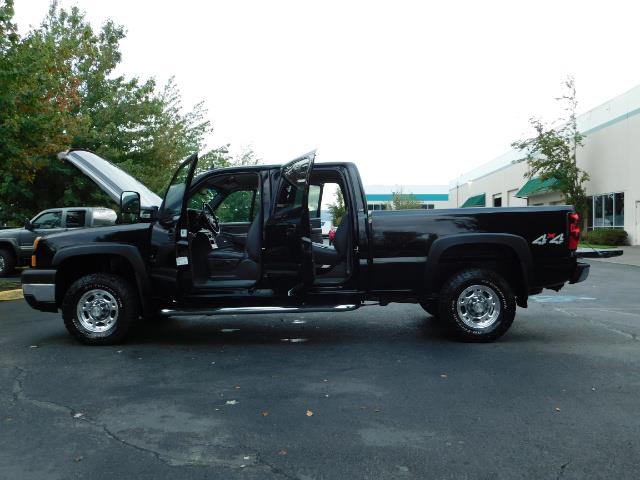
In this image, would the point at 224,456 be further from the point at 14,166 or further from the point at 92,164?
the point at 14,166

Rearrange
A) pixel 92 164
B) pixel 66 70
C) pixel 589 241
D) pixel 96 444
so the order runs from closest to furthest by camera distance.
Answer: pixel 96 444, pixel 92 164, pixel 66 70, pixel 589 241

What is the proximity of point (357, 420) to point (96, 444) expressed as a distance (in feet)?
5.58

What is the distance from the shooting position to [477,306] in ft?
20.4

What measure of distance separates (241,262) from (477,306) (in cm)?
266

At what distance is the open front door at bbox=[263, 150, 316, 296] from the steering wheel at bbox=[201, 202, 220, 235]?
1115mm

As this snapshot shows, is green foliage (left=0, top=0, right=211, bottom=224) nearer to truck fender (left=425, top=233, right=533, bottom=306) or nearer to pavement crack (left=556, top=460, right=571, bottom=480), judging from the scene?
truck fender (left=425, top=233, right=533, bottom=306)

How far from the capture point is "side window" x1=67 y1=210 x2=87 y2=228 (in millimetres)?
14562

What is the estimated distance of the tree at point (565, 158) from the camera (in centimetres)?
3059

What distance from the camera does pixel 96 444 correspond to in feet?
11.7

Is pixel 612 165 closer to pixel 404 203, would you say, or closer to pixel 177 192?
pixel 177 192

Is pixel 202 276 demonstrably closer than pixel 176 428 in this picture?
No

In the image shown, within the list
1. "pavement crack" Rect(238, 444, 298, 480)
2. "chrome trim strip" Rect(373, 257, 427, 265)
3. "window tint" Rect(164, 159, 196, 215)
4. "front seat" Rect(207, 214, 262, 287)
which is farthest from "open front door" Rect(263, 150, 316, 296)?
"pavement crack" Rect(238, 444, 298, 480)

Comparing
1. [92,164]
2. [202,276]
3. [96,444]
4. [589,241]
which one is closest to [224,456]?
[96,444]

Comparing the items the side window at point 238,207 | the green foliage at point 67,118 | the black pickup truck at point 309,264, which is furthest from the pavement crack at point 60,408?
the green foliage at point 67,118
